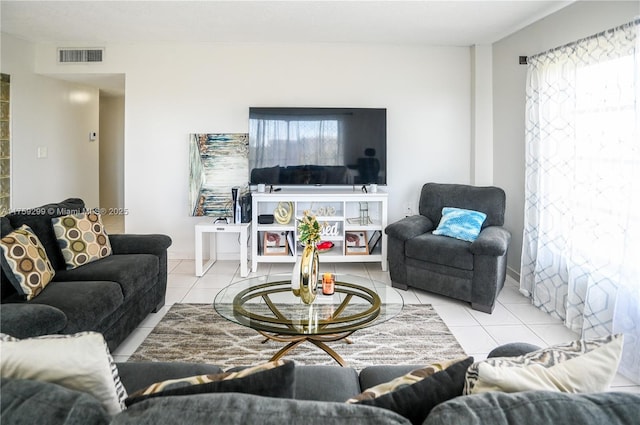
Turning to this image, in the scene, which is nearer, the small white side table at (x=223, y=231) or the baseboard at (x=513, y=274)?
the baseboard at (x=513, y=274)

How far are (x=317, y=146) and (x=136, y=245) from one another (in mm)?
2252

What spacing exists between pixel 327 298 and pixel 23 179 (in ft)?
13.5

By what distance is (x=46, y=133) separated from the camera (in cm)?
551

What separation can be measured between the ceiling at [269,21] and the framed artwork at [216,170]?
1074 millimetres

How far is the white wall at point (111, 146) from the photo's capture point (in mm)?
8570

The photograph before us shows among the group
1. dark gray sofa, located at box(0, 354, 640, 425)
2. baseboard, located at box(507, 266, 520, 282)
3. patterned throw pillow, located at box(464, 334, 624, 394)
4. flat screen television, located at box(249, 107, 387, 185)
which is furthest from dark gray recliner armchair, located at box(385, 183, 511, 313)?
dark gray sofa, located at box(0, 354, 640, 425)

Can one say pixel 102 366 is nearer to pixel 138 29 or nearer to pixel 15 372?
pixel 15 372

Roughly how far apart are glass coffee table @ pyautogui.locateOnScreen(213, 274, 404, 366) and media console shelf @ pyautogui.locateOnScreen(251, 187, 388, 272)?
1.73 m

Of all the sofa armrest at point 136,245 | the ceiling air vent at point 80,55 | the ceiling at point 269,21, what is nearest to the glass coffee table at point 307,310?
the sofa armrest at point 136,245

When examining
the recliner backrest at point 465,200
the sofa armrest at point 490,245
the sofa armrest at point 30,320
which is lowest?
the sofa armrest at point 30,320

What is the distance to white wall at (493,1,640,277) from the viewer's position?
3.71 meters

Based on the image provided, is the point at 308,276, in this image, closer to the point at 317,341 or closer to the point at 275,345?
the point at 317,341

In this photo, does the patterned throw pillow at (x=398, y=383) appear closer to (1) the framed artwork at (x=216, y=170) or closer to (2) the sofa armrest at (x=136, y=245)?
(2) the sofa armrest at (x=136, y=245)

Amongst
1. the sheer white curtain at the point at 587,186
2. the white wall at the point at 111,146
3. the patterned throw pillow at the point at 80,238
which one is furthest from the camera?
the white wall at the point at 111,146
